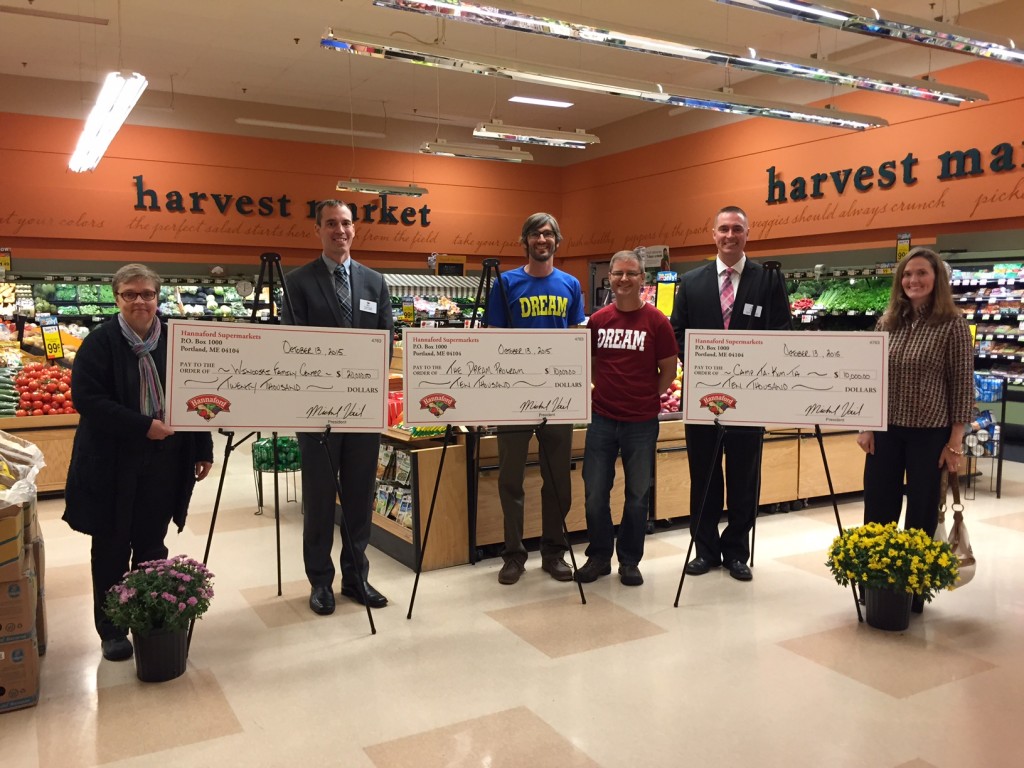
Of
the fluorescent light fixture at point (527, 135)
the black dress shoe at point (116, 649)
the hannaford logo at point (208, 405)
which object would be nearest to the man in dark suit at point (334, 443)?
the hannaford logo at point (208, 405)

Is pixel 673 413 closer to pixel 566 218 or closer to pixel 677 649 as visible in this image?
pixel 677 649

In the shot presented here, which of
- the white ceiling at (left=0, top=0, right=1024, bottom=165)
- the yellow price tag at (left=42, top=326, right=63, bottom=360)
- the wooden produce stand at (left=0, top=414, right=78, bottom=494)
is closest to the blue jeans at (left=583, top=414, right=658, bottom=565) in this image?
the white ceiling at (left=0, top=0, right=1024, bottom=165)

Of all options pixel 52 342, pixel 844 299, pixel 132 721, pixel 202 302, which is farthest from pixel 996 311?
pixel 202 302

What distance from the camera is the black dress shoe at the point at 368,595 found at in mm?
3854

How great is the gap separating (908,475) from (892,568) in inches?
20.3

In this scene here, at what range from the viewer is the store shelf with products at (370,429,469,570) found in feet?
14.4

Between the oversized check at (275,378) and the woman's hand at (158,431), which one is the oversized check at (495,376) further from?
the woman's hand at (158,431)

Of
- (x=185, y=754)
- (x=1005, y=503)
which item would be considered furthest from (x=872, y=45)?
(x=185, y=754)

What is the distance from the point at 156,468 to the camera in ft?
10.7

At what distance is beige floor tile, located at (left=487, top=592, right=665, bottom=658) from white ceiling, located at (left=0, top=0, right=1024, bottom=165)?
4552 millimetres

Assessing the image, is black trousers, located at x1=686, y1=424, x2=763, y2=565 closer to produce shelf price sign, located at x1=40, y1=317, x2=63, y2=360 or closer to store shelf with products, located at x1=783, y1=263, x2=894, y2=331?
produce shelf price sign, located at x1=40, y1=317, x2=63, y2=360

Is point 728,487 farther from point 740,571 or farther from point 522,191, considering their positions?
point 522,191

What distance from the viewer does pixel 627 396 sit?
408 cm

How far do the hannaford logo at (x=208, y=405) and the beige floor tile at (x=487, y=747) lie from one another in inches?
57.1
